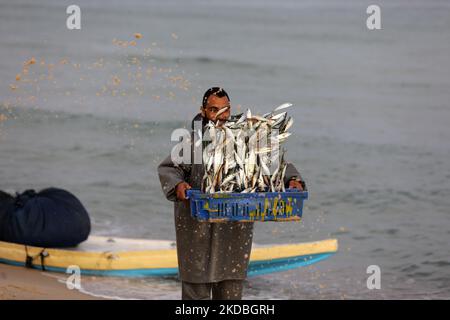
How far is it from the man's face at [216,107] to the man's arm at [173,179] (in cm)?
31

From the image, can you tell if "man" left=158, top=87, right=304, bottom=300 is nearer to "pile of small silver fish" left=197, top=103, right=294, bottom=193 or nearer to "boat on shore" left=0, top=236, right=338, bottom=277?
"pile of small silver fish" left=197, top=103, right=294, bottom=193

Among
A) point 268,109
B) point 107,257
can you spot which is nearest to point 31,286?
point 107,257

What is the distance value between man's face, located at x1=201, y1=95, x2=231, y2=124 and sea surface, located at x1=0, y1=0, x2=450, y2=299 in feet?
11.1

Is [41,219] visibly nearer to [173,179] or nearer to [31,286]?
[31,286]

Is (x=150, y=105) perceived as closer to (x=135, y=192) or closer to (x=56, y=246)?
(x=135, y=192)

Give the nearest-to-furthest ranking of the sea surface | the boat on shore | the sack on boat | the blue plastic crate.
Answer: the blue plastic crate
the boat on shore
the sack on boat
the sea surface

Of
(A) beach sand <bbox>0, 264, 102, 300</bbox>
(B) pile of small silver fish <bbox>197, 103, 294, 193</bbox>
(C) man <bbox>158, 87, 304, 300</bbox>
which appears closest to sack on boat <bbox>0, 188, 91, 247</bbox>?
(A) beach sand <bbox>0, 264, 102, 300</bbox>

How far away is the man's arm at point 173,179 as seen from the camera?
465 centimetres

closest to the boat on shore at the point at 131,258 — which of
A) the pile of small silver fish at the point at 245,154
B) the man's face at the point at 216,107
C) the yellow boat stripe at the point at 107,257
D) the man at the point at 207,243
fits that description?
the yellow boat stripe at the point at 107,257

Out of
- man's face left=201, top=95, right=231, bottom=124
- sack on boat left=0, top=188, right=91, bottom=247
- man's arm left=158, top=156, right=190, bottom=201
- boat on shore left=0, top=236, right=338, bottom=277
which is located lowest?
boat on shore left=0, top=236, right=338, bottom=277

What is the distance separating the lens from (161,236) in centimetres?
1099

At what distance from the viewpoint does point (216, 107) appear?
4691mm

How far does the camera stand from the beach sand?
6828 mm

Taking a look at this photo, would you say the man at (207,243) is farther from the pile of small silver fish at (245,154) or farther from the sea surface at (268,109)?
the sea surface at (268,109)
